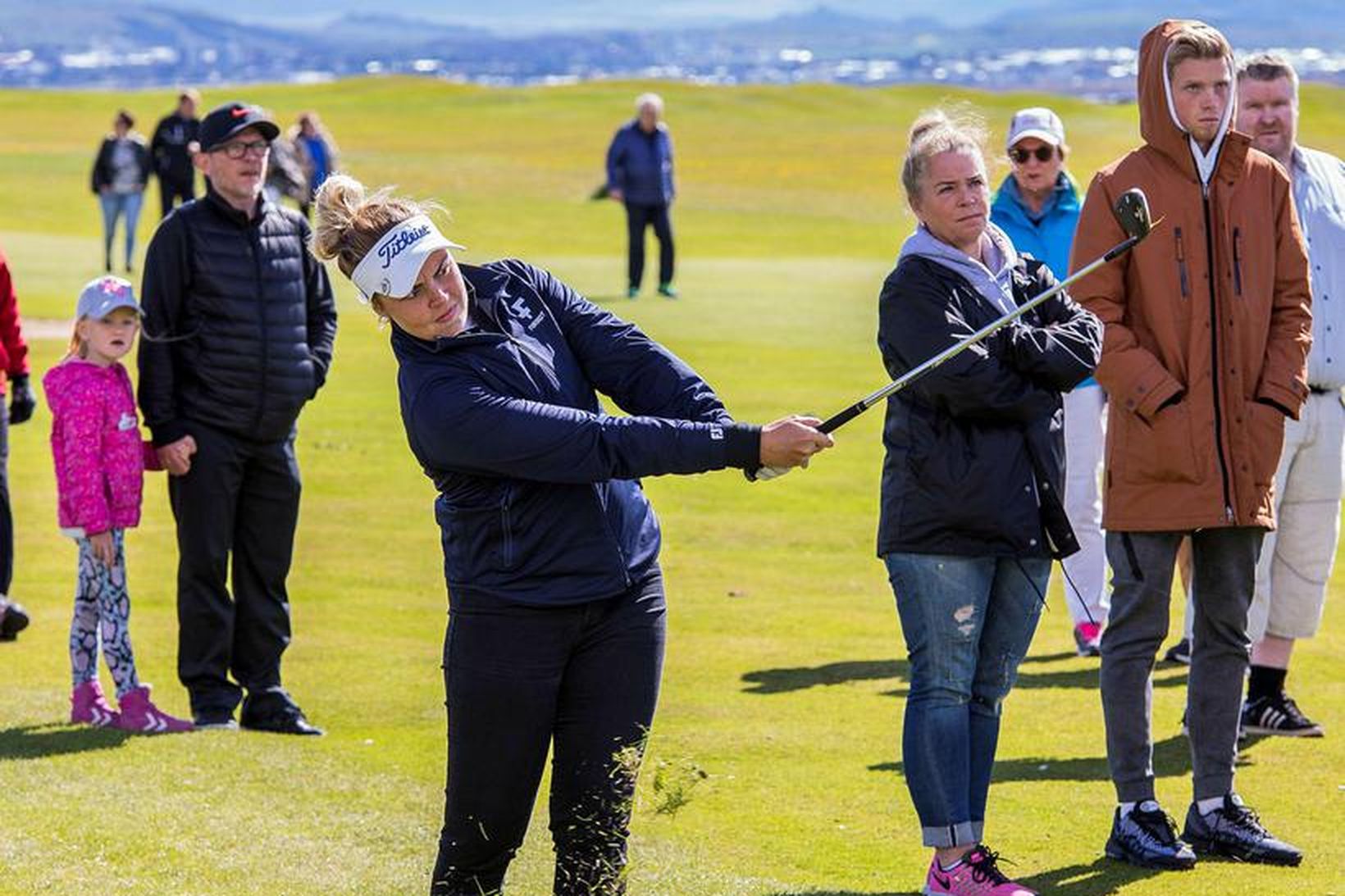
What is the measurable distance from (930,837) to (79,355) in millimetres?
4484

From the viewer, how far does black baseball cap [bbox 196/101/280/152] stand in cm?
891

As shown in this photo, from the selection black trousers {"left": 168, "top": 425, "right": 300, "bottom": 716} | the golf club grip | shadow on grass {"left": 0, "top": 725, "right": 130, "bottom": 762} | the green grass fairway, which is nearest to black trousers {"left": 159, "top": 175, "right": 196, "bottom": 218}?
the green grass fairway

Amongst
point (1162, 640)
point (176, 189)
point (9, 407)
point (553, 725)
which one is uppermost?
point (553, 725)

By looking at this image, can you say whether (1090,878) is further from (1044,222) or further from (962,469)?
(1044,222)

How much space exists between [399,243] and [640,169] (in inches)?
834

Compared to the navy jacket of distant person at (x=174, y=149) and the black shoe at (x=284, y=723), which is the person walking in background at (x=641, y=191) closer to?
the navy jacket of distant person at (x=174, y=149)

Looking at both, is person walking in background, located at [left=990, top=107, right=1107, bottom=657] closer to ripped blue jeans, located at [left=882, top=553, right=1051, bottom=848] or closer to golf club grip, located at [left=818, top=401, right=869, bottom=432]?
ripped blue jeans, located at [left=882, top=553, right=1051, bottom=848]

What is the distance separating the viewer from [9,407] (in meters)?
10.8

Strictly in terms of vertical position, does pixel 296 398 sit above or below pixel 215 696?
above

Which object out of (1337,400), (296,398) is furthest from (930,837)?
(296,398)

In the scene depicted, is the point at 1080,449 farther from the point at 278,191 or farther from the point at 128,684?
the point at 278,191

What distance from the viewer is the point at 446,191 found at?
51.2 metres

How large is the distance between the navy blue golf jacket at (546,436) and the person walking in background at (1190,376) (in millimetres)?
1925

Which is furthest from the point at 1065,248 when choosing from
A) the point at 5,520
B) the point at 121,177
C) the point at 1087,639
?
the point at 121,177
